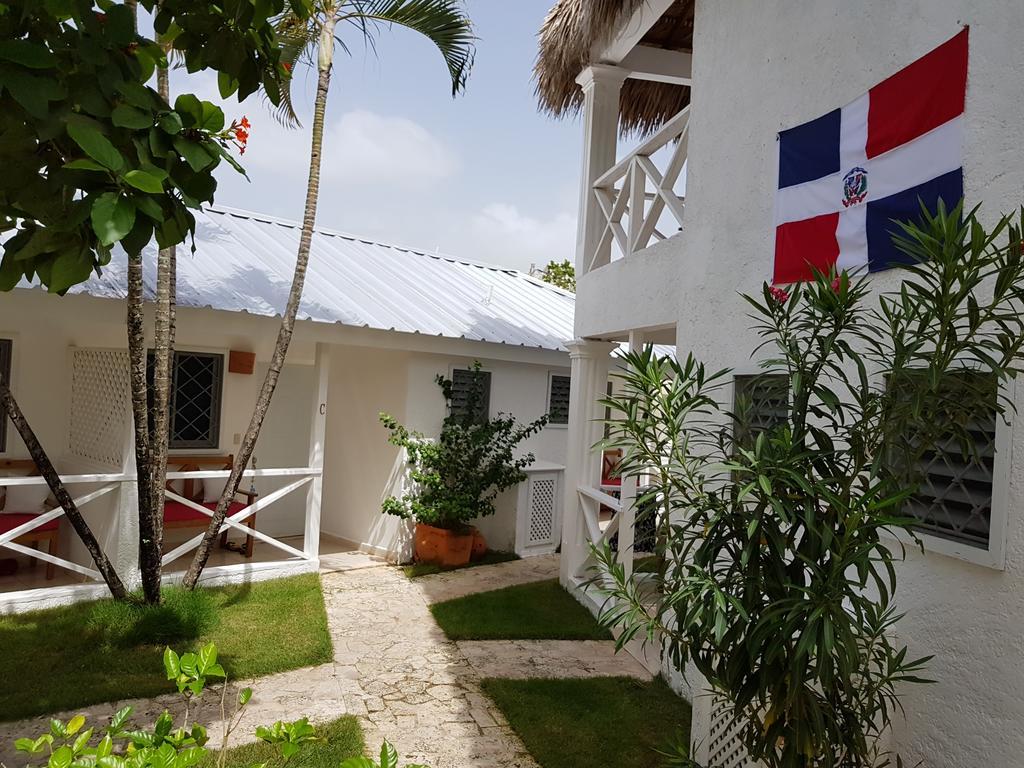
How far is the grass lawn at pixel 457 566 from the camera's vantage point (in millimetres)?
8633

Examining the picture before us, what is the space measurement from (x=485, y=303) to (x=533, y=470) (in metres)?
2.91

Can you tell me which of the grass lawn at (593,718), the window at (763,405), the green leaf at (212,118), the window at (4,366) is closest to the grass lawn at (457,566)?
the grass lawn at (593,718)

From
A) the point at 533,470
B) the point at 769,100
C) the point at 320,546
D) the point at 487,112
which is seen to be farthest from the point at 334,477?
the point at 769,100

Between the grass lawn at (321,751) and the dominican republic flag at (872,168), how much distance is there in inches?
149

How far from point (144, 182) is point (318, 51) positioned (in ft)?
19.5

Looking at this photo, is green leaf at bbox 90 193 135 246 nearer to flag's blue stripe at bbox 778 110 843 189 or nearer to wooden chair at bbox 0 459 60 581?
flag's blue stripe at bbox 778 110 843 189

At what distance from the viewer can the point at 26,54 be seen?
68.4 inches

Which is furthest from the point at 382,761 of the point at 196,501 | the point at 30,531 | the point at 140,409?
the point at 196,501

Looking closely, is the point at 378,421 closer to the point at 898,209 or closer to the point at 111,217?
the point at 898,209

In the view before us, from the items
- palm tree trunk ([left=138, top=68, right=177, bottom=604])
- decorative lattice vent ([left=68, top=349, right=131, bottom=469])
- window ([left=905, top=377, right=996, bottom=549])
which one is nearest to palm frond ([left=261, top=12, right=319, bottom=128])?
palm tree trunk ([left=138, top=68, right=177, bottom=604])

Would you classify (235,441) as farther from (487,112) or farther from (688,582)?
(688,582)

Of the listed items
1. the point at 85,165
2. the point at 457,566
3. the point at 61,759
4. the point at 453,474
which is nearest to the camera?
the point at 61,759

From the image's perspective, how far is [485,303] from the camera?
1128cm

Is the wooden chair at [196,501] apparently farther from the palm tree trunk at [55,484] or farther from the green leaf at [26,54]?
the green leaf at [26,54]
